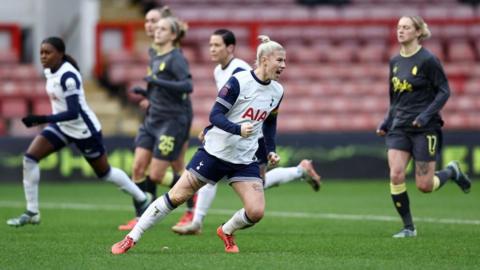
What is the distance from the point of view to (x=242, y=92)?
30.6 ft

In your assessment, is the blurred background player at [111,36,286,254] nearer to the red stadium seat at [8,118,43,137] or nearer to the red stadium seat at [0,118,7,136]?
the red stadium seat at [8,118,43,137]

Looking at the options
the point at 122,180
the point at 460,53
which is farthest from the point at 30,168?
the point at 460,53

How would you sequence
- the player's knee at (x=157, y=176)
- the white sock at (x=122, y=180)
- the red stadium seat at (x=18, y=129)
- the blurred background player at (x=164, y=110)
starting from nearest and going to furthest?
the white sock at (x=122, y=180) → the blurred background player at (x=164, y=110) → the player's knee at (x=157, y=176) → the red stadium seat at (x=18, y=129)

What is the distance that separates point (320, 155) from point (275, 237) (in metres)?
9.35

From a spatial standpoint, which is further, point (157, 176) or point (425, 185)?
point (157, 176)

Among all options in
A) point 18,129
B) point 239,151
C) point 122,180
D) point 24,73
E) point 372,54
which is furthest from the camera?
point 372,54

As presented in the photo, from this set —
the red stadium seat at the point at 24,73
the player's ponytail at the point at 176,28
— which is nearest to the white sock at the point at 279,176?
the player's ponytail at the point at 176,28

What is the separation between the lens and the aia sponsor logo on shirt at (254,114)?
9.39 metres

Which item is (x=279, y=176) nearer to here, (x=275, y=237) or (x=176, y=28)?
(x=275, y=237)

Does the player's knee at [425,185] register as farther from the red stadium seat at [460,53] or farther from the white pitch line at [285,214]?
the red stadium seat at [460,53]

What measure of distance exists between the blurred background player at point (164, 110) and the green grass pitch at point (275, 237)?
716 millimetres

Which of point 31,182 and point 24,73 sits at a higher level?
point 31,182

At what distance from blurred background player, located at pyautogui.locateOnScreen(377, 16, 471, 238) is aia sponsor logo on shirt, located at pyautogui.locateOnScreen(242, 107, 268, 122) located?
2.19 m

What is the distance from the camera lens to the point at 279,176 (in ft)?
40.2
